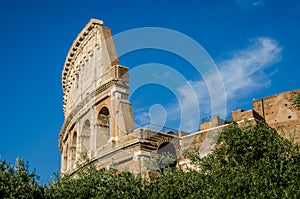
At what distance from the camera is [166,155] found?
27.9 meters

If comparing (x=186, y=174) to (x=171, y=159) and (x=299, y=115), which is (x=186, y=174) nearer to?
(x=171, y=159)

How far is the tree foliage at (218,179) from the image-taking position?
61.1 feet

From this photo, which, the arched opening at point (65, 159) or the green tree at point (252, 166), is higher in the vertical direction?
the arched opening at point (65, 159)

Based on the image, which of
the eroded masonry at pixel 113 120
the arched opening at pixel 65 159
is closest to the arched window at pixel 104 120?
the eroded masonry at pixel 113 120

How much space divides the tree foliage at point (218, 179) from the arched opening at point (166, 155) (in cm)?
462

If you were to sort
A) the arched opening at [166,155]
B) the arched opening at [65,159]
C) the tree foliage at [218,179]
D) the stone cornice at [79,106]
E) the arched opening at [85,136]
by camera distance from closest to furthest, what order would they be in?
the tree foliage at [218,179], the arched opening at [166,155], the stone cornice at [79,106], the arched opening at [85,136], the arched opening at [65,159]

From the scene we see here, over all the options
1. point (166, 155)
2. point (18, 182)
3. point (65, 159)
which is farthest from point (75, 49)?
point (18, 182)

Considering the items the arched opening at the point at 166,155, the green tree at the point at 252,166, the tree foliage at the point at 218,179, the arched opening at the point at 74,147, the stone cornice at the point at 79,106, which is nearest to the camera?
the green tree at the point at 252,166

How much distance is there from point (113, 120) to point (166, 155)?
14.3 feet

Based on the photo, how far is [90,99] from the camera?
110ft

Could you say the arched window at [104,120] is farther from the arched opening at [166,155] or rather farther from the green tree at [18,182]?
the green tree at [18,182]

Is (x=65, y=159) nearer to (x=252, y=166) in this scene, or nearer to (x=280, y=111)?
(x=280, y=111)

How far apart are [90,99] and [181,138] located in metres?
7.18

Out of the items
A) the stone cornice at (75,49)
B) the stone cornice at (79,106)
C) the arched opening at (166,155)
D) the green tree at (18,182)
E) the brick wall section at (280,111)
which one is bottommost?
the green tree at (18,182)
